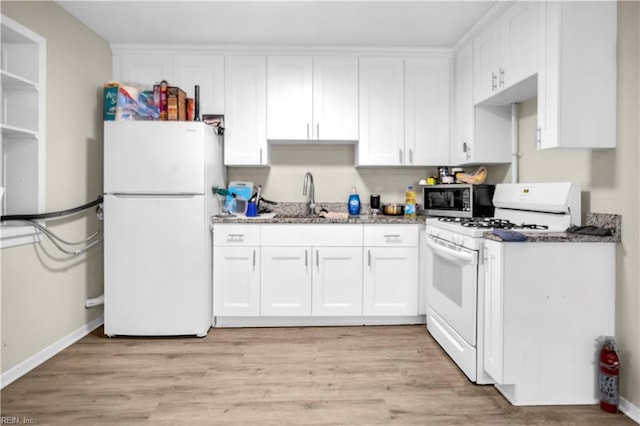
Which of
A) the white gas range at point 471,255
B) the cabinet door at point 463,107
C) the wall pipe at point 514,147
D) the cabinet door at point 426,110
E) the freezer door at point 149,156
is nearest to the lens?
the white gas range at point 471,255

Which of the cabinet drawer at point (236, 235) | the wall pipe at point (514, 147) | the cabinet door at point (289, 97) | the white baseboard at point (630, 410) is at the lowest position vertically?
the white baseboard at point (630, 410)

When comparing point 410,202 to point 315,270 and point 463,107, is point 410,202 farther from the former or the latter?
point 315,270

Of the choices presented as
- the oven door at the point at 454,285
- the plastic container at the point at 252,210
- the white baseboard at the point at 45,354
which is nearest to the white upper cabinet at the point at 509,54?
the oven door at the point at 454,285

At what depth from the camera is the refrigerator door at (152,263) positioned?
2.81 metres

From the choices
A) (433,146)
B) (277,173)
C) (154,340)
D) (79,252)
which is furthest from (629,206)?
(79,252)

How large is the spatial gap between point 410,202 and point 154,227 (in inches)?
88.7

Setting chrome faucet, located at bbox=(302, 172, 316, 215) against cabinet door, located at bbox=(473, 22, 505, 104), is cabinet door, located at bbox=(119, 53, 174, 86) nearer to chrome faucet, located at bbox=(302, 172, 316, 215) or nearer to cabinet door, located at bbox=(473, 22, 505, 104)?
chrome faucet, located at bbox=(302, 172, 316, 215)

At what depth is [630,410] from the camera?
184 centimetres

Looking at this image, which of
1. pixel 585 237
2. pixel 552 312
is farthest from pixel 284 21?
pixel 552 312

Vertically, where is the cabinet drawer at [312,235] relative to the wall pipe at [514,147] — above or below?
below

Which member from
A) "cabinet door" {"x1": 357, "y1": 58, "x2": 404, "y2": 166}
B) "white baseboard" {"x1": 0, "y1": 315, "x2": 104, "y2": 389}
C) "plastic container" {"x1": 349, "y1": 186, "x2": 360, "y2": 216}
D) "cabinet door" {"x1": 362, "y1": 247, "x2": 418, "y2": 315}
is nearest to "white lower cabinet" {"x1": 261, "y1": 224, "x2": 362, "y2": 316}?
"cabinet door" {"x1": 362, "y1": 247, "x2": 418, "y2": 315}

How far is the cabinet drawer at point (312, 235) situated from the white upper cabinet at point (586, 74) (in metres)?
1.60

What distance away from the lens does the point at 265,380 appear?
2.21 meters

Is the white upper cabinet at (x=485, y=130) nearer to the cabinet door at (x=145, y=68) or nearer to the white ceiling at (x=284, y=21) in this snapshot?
the white ceiling at (x=284, y=21)
